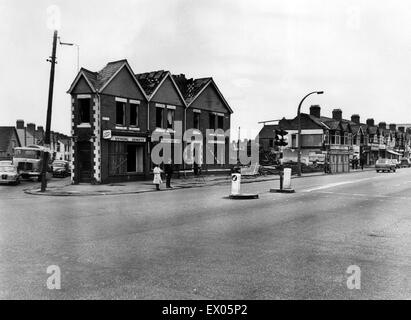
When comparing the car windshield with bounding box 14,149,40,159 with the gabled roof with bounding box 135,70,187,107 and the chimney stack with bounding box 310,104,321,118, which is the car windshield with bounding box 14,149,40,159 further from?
the chimney stack with bounding box 310,104,321,118

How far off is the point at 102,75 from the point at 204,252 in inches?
897

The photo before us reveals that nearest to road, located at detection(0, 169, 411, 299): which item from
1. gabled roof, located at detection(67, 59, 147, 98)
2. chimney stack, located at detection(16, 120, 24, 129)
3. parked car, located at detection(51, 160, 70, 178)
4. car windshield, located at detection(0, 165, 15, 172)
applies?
gabled roof, located at detection(67, 59, 147, 98)

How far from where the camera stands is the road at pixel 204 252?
535cm

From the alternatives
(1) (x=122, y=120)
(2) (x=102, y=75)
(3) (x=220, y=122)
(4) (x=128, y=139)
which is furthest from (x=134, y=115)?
(3) (x=220, y=122)

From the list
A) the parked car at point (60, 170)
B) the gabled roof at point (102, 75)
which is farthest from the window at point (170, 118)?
the parked car at point (60, 170)

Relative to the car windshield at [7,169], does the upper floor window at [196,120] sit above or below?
above

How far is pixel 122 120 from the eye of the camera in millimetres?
27875

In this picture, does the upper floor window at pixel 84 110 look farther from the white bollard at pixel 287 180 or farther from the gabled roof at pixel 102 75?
the white bollard at pixel 287 180

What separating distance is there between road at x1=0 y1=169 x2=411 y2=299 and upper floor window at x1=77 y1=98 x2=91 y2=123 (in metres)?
13.9

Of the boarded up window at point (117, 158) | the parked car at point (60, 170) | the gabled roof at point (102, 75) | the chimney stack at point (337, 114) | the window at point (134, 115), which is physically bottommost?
the parked car at point (60, 170)

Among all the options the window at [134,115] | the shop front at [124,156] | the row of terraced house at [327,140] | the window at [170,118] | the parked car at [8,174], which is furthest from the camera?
the row of terraced house at [327,140]
